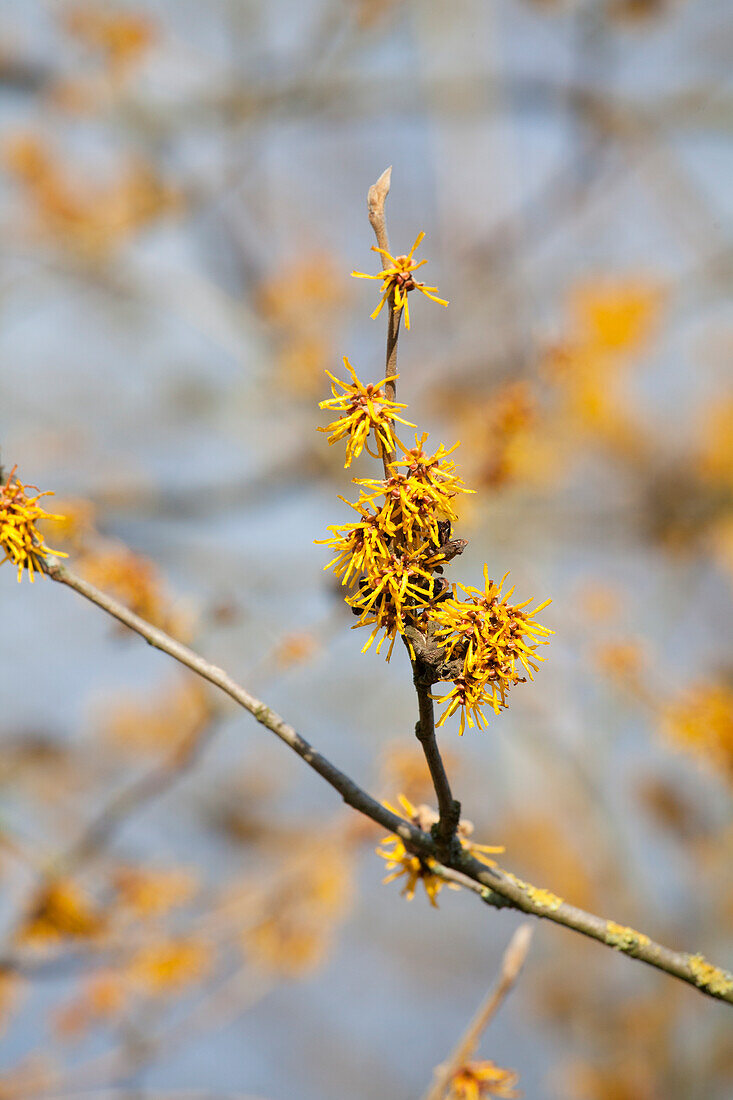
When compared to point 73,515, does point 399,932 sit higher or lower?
higher

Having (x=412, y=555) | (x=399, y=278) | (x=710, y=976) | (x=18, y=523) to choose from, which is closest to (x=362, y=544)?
(x=412, y=555)

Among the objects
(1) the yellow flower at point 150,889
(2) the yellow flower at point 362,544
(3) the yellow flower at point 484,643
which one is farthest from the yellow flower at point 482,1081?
(1) the yellow flower at point 150,889

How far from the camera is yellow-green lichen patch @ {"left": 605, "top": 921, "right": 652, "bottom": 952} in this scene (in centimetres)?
97

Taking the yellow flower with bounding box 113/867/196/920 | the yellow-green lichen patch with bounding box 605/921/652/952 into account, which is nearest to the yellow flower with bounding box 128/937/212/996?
the yellow flower with bounding box 113/867/196/920

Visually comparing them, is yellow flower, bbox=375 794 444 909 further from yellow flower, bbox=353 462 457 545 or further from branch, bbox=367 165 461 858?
yellow flower, bbox=353 462 457 545

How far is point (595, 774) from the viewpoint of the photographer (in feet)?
13.9

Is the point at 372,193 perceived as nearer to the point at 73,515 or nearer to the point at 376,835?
the point at 73,515

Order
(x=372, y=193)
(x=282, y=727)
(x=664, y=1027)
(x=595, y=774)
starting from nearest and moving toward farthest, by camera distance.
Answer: (x=372, y=193), (x=282, y=727), (x=595, y=774), (x=664, y=1027)

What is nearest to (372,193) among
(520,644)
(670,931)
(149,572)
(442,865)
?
(520,644)

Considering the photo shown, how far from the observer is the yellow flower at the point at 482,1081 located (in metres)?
1.11

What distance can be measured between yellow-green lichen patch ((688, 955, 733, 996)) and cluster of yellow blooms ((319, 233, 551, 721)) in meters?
0.49

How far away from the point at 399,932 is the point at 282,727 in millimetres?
8266

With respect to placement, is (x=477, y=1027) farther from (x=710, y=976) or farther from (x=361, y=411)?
(x=361, y=411)

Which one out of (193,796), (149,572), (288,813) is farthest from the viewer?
(288,813)
